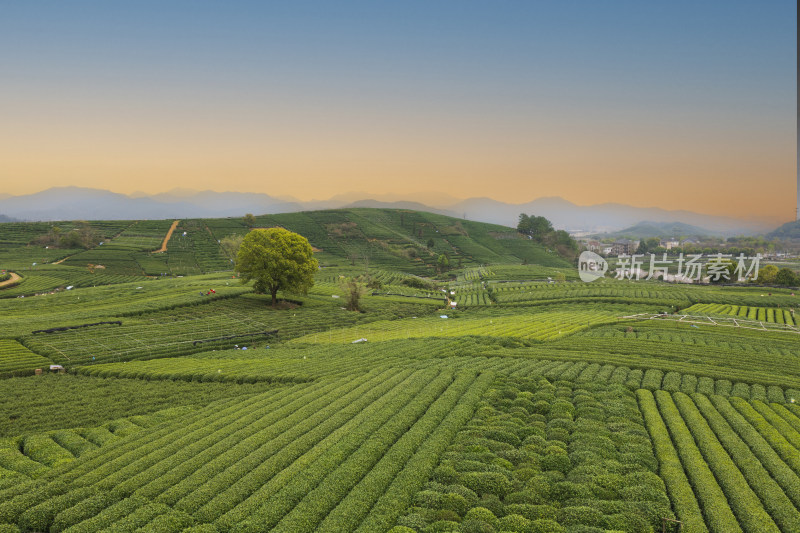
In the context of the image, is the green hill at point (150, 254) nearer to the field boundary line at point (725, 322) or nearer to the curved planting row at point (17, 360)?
the curved planting row at point (17, 360)

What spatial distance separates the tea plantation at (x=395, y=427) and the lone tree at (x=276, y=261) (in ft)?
36.4

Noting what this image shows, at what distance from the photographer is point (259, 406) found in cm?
2823

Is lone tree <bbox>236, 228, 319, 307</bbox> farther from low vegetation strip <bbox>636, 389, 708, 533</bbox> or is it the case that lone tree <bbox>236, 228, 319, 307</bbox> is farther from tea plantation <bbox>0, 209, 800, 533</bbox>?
low vegetation strip <bbox>636, 389, 708, 533</bbox>

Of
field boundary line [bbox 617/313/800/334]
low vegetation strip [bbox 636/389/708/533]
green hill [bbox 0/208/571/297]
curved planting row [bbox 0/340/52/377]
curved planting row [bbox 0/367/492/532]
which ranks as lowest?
curved planting row [bbox 0/340/52/377]

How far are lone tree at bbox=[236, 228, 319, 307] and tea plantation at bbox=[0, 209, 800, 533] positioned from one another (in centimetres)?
1111

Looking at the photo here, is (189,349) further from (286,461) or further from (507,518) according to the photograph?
(507,518)

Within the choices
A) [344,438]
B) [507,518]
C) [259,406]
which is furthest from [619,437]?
[259,406]

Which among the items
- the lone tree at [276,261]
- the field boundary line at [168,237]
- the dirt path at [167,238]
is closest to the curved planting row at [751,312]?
the lone tree at [276,261]

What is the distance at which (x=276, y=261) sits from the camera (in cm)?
6919

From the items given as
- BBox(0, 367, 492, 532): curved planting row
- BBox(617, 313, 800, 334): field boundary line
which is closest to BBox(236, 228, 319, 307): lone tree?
BBox(0, 367, 492, 532): curved planting row

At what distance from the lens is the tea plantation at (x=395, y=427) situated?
1647cm

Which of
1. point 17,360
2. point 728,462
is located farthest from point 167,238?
point 728,462

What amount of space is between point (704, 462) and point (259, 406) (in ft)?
85.7

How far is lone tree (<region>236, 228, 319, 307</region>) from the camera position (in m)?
69.3
